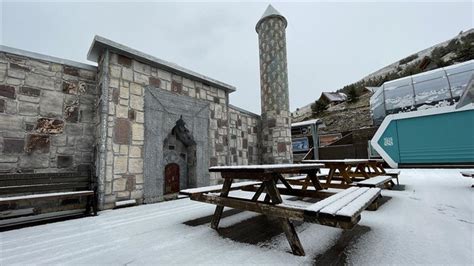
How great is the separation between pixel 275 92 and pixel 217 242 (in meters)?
5.94

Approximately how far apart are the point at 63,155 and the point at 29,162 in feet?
1.41

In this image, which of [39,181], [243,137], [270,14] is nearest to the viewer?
[39,181]

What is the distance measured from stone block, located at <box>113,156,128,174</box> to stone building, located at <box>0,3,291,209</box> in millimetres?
17

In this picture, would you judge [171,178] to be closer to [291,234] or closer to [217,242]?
[217,242]

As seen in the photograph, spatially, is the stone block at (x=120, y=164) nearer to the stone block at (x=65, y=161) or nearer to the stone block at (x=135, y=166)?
the stone block at (x=135, y=166)

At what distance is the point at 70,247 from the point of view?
193cm

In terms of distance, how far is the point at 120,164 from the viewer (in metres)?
3.77

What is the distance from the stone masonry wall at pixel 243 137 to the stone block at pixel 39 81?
→ 4333mm

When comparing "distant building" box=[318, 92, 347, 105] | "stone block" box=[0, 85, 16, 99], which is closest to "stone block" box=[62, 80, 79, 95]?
"stone block" box=[0, 85, 16, 99]

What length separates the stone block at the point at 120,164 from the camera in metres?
3.71

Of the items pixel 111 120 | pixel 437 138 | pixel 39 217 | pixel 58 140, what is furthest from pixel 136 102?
pixel 437 138

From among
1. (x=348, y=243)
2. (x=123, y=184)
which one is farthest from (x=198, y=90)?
(x=348, y=243)

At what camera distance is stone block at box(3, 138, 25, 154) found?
121 inches

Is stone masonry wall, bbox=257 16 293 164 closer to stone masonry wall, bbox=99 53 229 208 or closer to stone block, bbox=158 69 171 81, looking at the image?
stone block, bbox=158 69 171 81
